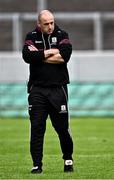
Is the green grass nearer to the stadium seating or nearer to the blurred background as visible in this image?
the blurred background

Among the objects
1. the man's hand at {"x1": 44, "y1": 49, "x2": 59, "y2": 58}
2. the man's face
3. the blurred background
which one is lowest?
the blurred background

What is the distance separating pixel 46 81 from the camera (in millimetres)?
11930

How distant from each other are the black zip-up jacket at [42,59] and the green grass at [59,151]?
1.22 metres

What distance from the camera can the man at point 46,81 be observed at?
11891 millimetres

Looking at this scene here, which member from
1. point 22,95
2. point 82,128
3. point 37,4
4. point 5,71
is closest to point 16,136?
point 82,128

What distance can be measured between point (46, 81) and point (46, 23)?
2.52 ft

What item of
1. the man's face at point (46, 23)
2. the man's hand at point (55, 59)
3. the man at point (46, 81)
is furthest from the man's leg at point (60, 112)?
the man's face at point (46, 23)

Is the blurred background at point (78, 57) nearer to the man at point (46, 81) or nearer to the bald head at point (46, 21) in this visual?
the man at point (46, 81)

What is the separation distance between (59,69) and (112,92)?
1220 centimetres

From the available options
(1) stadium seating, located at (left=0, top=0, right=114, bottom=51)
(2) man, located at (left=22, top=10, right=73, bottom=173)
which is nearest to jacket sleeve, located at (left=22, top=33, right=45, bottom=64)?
(2) man, located at (left=22, top=10, right=73, bottom=173)

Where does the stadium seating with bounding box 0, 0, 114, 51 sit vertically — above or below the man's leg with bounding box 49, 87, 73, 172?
below

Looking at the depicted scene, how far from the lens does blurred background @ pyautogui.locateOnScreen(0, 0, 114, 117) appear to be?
24.3 m

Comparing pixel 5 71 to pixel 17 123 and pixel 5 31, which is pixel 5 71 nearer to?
pixel 5 31

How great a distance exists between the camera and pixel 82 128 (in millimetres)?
20578
